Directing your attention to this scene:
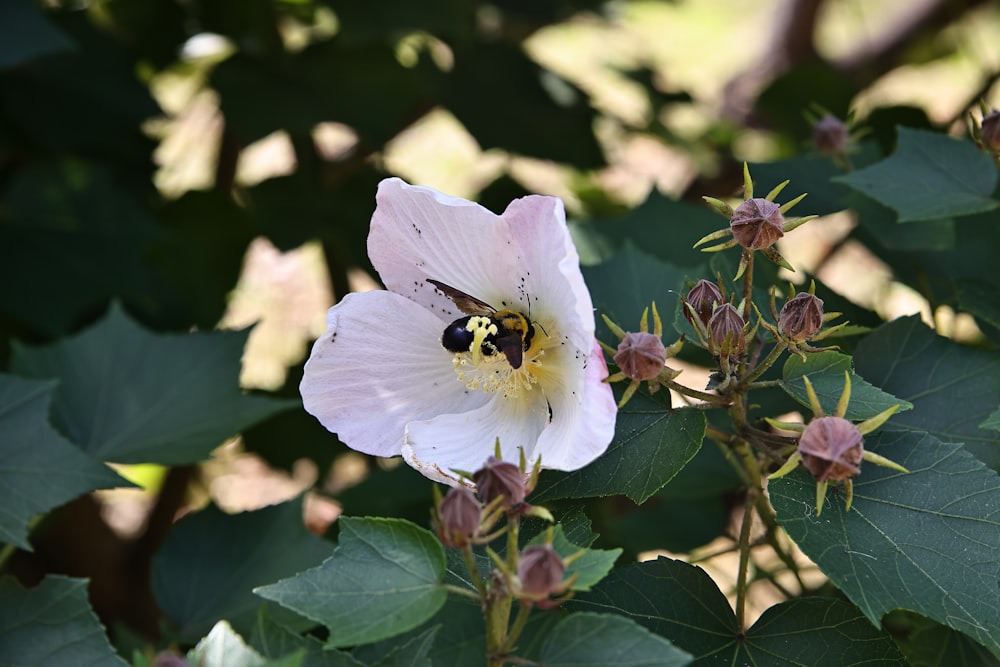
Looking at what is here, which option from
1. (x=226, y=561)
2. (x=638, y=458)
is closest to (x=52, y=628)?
(x=226, y=561)

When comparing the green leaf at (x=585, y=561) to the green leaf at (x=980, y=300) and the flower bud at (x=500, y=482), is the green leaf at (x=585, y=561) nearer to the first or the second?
the flower bud at (x=500, y=482)

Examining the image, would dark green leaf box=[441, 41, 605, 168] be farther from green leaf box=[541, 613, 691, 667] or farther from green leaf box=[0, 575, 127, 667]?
green leaf box=[541, 613, 691, 667]

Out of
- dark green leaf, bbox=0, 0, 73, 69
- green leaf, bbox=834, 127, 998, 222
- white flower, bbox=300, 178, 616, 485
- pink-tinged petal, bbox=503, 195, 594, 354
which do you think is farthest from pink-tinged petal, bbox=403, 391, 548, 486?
dark green leaf, bbox=0, 0, 73, 69

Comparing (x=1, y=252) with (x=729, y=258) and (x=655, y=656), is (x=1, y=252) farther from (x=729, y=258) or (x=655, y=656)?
(x=655, y=656)

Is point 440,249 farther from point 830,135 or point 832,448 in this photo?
point 830,135

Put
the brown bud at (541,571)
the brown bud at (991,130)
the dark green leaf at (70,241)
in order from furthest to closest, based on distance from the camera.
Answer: the dark green leaf at (70,241), the brown bud at (991,130), the brown bud at (541,571)

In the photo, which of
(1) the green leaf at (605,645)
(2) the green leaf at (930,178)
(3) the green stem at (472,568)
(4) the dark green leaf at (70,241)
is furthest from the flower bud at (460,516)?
(4) the dark green leaf at (70,241)
